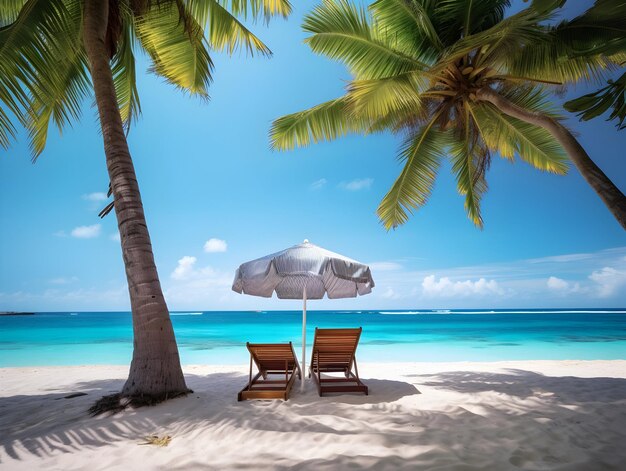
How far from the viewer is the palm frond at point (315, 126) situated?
762cm

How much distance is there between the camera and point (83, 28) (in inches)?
203

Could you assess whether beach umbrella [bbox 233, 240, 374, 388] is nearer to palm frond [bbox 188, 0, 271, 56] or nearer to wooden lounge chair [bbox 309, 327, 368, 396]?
wooden lounge chair [bbox 309, 327, 368, 396]

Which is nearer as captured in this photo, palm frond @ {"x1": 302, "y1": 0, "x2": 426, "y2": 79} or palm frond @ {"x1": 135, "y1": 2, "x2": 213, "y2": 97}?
palm frond @ {"x1": 135, "y1": 2, "x2": 213, "y2": 97}

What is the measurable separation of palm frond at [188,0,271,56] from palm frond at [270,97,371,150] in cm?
154

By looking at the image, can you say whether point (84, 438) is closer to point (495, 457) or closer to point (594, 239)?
point (495, 457)

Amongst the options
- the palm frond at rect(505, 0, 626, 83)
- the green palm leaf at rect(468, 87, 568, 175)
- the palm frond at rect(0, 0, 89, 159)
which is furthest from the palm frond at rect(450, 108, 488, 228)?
the palm frond at rect(0, 0, 89, 159)

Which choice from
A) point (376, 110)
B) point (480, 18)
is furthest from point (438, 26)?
point (376, 110)

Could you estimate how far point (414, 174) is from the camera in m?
8.19

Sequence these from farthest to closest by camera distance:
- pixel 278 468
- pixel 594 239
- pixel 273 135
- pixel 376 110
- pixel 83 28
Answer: pixel 594 239
pixel 273 135
pixel 376 110
pixel 83 28
pixel 278 468

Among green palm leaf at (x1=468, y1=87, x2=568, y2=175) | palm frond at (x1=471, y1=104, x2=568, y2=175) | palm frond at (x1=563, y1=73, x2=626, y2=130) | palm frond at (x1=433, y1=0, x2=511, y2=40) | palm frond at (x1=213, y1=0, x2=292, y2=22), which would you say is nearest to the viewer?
palm frond at (x1=563, y1=73, x2=626, y2=130)

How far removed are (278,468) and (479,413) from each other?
245 cm

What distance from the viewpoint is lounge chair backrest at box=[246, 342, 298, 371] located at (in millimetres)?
4859

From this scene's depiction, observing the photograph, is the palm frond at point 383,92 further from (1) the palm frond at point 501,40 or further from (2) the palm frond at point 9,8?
(2) the palm frond at point 9,8

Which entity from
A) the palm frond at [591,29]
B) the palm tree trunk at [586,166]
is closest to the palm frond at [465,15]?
the palm frond at [591,29]
